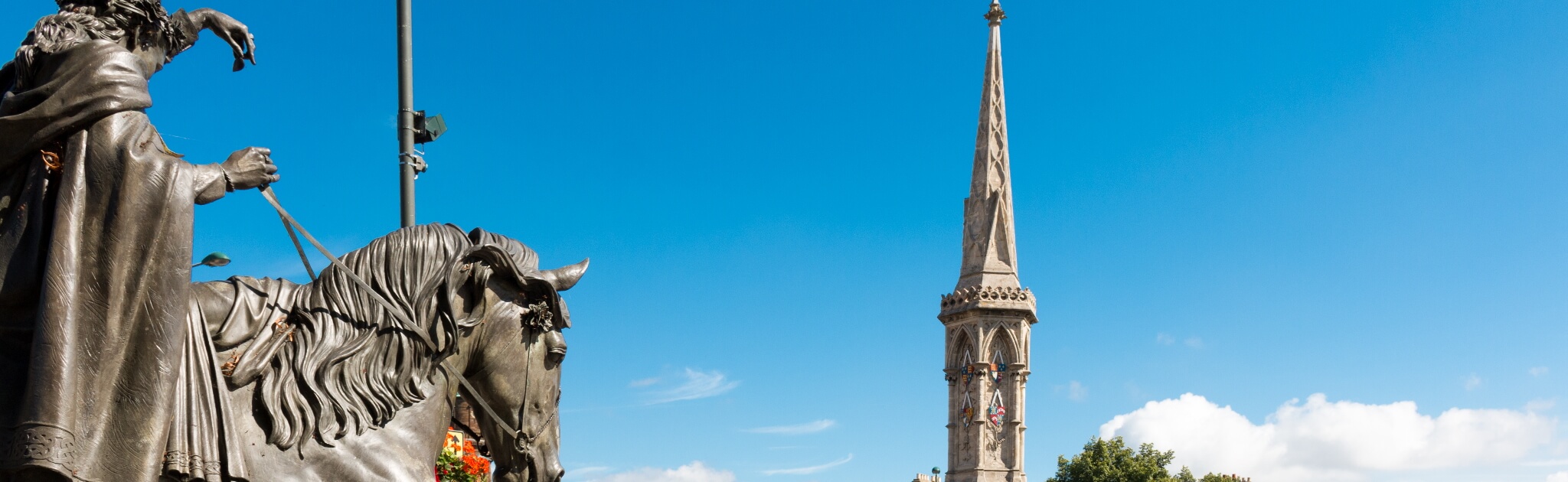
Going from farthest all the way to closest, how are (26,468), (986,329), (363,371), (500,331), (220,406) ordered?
1. (986,329)
2. (500,331)
3. (363,371)
4. (220,406)
5. (26,468)

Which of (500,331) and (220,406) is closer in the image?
(220,406)

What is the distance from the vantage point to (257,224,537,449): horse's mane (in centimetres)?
546

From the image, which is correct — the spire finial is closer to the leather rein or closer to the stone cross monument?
the stone cross monument

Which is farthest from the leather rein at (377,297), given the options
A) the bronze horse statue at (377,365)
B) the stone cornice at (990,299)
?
the stone cornice at (990,299)

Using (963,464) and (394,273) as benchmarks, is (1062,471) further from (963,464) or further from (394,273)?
(394,273)

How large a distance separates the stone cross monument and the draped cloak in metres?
56.5

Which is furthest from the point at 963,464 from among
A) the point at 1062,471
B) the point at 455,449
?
the point at 455,449

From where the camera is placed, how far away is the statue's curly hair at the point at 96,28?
5066 millimetres

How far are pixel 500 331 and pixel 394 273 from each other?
50 centimetres

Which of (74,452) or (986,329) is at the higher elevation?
(986,329)

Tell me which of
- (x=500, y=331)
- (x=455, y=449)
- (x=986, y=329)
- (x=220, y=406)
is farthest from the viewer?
(x=986, y=329)

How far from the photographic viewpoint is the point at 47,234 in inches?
191

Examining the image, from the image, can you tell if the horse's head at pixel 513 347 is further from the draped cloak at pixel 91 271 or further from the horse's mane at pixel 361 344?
the draped cloak at pixel 91 271

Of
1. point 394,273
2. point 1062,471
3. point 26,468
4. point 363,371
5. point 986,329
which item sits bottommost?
point 26,468
